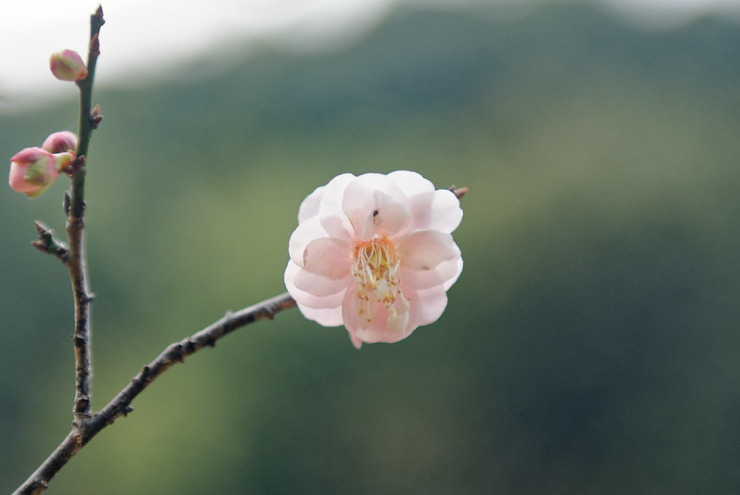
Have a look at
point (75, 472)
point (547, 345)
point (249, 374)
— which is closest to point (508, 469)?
point (547, 345)

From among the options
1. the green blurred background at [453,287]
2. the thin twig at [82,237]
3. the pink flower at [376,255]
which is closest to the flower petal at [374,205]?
the pink flower at [376,255]

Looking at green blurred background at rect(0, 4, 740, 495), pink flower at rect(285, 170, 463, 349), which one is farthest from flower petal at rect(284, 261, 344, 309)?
green blurred background at rect(0, 4, 740, 495)

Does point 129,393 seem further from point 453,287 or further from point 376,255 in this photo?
point 453,287

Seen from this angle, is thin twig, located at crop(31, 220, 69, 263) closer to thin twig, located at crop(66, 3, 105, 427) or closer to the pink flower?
thin twig, located at crop(66, 3, 105, 427)

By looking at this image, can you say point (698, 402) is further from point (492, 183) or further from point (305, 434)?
point (305, 434)

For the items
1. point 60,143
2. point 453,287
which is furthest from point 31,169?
point 453,287

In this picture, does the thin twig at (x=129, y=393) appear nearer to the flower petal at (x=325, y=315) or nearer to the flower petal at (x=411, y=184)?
the flower petal at (x=325, y=315)
